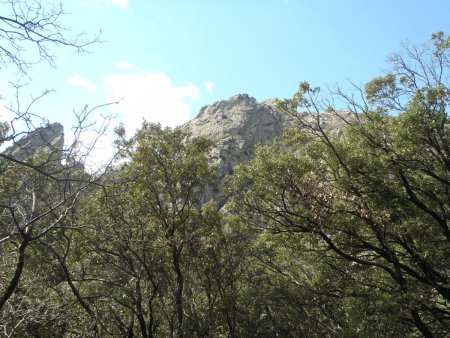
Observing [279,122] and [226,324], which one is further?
[279,122]

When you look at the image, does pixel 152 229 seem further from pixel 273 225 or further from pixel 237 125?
pixel 237 125

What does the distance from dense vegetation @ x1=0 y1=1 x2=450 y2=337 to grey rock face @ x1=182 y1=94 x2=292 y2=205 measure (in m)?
63.1

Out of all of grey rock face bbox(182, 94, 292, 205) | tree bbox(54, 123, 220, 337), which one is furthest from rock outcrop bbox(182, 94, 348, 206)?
tree bbox(54, 123, 220, 337)

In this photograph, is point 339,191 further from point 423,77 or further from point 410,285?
point 423,77

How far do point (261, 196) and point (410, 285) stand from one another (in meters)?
5.26

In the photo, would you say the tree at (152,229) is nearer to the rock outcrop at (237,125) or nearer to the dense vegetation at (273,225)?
the dense vegetation at (273,225)

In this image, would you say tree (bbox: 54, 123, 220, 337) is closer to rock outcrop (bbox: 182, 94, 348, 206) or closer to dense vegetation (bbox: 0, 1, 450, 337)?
dense vegetation (bbox: 0, 1, 450, 337)

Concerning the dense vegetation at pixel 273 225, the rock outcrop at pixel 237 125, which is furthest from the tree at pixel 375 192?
the rock outcrop at pixel 237 125

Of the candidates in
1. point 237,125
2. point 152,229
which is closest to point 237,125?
point 237,125

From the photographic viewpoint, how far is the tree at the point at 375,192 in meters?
11.3

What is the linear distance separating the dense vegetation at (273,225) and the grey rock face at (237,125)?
207ft

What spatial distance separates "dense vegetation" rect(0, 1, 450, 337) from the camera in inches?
445

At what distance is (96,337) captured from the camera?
44.3 feet

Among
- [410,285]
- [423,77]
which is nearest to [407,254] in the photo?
[410,285]
